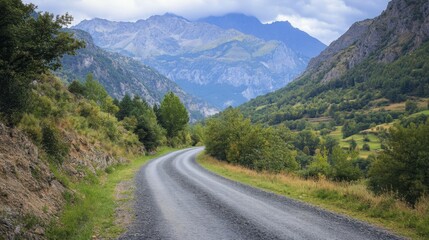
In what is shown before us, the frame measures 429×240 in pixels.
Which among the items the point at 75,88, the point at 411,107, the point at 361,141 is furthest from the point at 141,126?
the point at 411,107

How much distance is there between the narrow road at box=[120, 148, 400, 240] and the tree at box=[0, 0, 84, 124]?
25.2 ft

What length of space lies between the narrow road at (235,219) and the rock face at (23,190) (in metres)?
2.90

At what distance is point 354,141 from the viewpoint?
490 ft

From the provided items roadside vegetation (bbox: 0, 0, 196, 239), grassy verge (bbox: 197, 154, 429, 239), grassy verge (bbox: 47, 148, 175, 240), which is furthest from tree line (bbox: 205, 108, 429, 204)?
roadside vegetation (bbox: 0, 0, 196, 239)

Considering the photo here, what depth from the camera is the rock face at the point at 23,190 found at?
882 centimetres

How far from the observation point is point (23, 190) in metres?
11.2

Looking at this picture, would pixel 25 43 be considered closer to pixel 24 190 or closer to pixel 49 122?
pixel 24 190

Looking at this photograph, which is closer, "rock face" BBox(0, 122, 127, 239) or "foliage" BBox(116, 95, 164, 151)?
"rock face" BBox(0, 122, 127, 239)

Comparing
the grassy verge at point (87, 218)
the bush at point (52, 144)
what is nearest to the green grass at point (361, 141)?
the bush at point (52, 144)

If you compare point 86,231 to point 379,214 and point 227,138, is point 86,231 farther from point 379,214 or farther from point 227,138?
point 227,138

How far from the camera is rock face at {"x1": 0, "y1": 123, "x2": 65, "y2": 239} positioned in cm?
882

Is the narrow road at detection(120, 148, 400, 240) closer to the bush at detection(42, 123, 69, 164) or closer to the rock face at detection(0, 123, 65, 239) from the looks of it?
the rock face at detection(0, 123, 65, 239)

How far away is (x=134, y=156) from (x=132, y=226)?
133 ft

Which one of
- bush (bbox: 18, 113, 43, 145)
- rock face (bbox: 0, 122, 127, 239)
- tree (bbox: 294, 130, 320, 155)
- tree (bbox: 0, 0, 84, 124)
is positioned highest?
tree (bbox: 0, 0, 84, 124)
